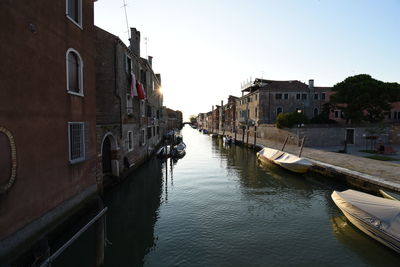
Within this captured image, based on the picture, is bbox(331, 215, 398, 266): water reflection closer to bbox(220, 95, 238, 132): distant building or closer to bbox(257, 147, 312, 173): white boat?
bbox(257, 147, 312, 173): white boat

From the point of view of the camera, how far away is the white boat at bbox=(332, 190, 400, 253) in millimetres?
6859

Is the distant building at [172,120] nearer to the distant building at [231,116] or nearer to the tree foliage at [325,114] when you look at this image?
the distant building at [231,116]

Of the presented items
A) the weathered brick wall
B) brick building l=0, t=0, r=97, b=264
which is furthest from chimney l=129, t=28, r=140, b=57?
the weathered brick wall

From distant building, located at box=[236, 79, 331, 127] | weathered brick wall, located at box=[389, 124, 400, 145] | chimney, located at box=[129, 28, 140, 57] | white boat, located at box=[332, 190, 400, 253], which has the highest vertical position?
chimney, located at box=[129, 28, 140, 57]

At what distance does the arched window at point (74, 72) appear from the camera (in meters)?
8.27

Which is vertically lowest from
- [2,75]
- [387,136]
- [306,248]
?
[306,248]

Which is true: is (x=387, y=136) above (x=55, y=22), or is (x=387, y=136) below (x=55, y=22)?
below

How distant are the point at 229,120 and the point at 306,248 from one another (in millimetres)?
57061

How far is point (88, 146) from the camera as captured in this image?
9.55 m

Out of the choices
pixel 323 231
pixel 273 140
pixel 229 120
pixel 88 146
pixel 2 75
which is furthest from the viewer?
pixel 229 120

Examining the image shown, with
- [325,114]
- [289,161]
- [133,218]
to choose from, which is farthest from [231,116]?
[133,218]

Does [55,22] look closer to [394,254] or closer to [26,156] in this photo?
[26,156]

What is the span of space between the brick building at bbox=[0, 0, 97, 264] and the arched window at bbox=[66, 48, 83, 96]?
0.08 feet

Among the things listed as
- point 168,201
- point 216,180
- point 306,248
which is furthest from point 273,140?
point 306,248
